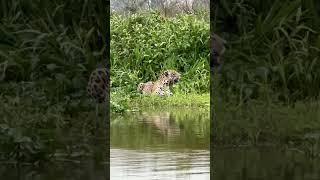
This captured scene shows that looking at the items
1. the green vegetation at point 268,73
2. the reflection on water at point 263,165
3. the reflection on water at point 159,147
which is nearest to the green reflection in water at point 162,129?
the reflection on water at point 159,147

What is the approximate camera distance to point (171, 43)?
11.1 metres

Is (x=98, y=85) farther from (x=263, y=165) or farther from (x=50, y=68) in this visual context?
(x=263, y=165)

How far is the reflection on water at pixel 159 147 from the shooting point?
4039mm

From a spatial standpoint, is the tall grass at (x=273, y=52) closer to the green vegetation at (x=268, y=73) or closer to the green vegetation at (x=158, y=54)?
the green vegetation at (x=268, y=73)

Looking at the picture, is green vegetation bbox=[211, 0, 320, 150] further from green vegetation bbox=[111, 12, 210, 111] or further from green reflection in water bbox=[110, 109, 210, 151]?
green vegetation bbox=[111, 12, 210, 111]

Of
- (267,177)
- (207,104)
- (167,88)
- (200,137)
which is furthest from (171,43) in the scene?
(267,177)

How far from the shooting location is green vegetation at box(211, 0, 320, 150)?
5.08 metres

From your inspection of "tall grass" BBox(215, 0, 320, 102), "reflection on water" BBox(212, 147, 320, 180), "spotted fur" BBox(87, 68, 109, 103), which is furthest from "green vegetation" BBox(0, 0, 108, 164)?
"tall grass" BBox(215, 0, 320, 102)

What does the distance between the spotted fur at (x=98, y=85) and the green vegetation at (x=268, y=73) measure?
3.09 feet

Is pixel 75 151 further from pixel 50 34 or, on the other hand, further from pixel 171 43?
pixel 171 43

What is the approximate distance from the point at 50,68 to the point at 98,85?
0.56 meters

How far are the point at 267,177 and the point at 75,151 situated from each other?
4.33 feet

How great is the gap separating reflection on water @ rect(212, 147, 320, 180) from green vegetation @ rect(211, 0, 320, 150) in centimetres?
28

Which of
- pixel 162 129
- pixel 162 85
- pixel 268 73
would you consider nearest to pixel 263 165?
pixel 268 73
